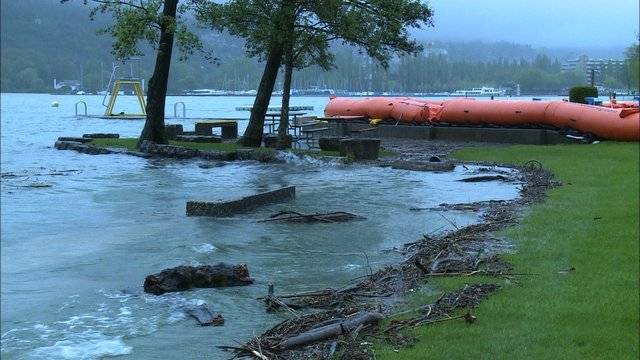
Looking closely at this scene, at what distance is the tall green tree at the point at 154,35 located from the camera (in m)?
27.5

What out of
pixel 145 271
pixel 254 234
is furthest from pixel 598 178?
pixel 145 271

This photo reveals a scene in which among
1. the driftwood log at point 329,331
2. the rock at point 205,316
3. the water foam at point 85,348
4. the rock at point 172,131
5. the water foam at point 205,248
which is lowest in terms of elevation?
the water foam at point 85,348

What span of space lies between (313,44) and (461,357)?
2338 cm

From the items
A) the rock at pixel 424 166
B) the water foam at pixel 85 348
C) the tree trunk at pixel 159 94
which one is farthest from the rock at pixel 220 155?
the water foam at pixel 85 348

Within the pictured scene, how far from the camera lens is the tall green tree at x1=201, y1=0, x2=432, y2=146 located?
27.5m

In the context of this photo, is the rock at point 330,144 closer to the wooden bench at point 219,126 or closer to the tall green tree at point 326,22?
the tall green tree at point 326,22

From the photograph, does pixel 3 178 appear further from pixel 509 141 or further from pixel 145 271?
pixel 509 141

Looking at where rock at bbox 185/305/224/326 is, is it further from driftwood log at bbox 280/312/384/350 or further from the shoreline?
driftwood log at bbox 280/312/384/350

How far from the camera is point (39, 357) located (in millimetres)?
7449

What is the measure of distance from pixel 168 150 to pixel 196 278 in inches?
793

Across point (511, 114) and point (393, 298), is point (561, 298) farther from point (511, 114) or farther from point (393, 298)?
point (511, 114)

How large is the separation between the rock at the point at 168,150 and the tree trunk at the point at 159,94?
0.83m

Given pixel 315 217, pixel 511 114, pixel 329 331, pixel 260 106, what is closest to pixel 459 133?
pixel 511 114

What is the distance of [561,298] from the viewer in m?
7.67
